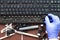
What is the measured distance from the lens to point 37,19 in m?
1.55

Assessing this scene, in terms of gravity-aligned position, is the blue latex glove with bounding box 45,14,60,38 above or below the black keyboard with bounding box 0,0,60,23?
below

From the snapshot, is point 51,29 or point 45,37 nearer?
point 51,29

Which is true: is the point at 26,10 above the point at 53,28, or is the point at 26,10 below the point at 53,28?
above

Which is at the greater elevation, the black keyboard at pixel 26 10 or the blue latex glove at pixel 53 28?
the black keyboard at pixel 26 10

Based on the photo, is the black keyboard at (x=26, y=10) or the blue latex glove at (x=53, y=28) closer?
the blue latex glove at (x=53, y=28)

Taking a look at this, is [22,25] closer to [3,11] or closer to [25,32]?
[25,32]

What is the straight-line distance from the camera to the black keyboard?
1543 mm

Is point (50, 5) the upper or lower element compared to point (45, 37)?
upper

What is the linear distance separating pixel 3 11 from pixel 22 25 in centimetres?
16

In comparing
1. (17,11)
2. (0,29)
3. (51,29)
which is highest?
(17,11)

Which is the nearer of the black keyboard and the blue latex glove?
the blue latex glove

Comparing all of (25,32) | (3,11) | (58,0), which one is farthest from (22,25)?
(58,0)

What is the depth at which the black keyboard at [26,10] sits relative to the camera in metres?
1.54

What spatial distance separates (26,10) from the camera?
5.07 ft
